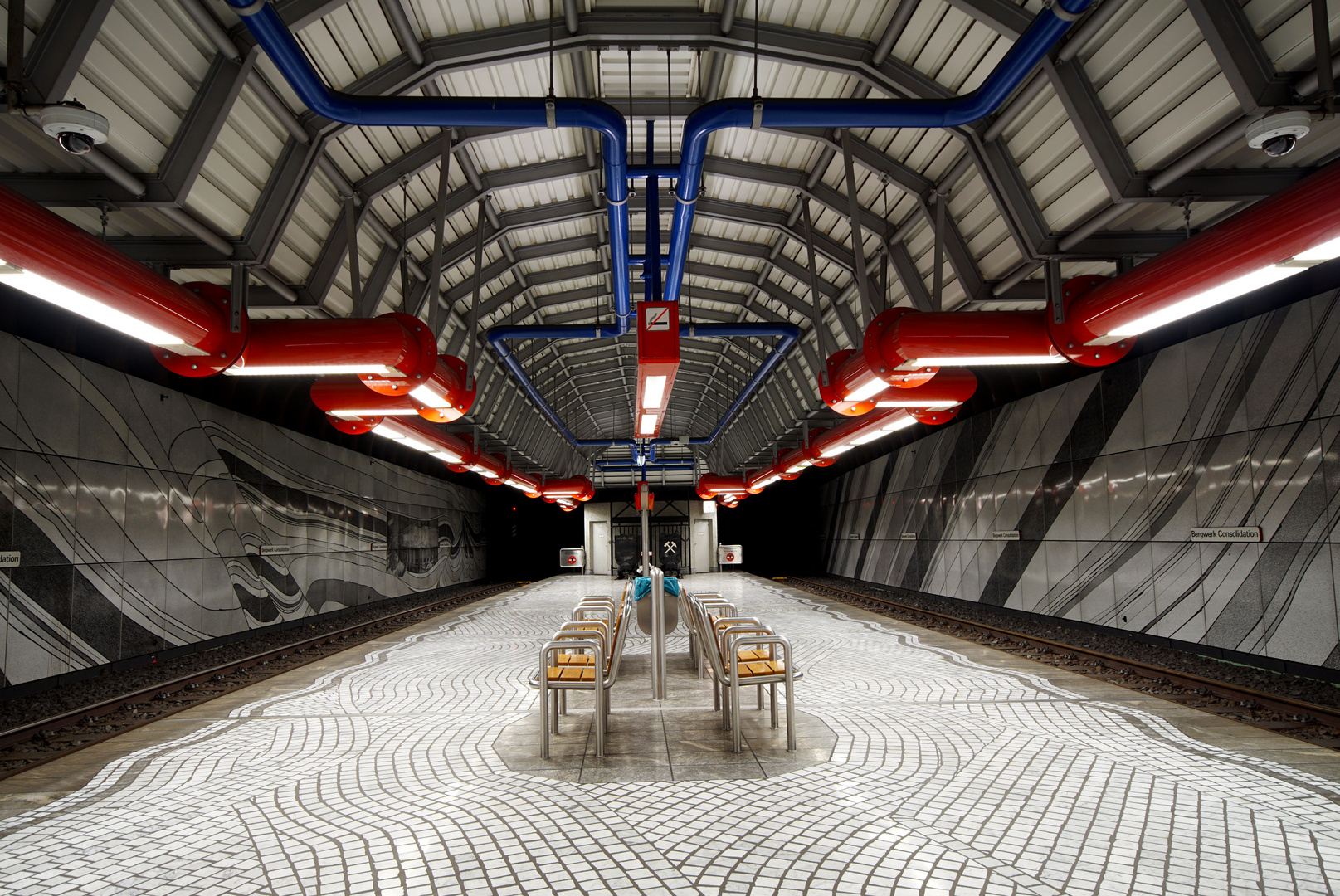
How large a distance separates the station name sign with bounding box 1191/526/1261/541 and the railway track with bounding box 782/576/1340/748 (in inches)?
79.3

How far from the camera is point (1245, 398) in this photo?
9008 mm

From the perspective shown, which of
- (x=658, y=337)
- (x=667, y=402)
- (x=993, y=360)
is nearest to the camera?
(x=658, y=337)

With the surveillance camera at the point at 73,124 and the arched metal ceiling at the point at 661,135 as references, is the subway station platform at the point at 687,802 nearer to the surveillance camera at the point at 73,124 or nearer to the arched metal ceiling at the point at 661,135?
the surveillance camera at the point at 73,124

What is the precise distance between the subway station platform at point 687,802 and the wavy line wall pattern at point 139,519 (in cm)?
320

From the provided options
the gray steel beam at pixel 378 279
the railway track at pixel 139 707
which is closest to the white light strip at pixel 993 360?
the gray steel beam at pixel 378 279

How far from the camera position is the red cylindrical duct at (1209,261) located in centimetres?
363

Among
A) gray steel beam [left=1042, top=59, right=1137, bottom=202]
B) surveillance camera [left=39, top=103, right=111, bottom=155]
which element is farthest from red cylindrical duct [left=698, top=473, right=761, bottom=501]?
surveillance camera [left=39, top=103, right=111, bottom=155]

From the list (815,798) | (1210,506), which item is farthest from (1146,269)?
(1210,506)

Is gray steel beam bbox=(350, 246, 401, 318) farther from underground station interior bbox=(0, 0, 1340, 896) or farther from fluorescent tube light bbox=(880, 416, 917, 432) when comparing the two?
fluorescent tube light bbox=(880, 416, 917, 432)

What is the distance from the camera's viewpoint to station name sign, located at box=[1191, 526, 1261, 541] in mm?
8836

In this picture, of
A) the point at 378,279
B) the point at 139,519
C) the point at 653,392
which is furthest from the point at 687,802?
the point at 139,519

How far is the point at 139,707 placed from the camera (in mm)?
7629

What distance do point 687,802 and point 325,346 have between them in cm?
459

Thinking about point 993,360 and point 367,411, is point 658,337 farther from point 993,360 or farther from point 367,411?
point 367,411
